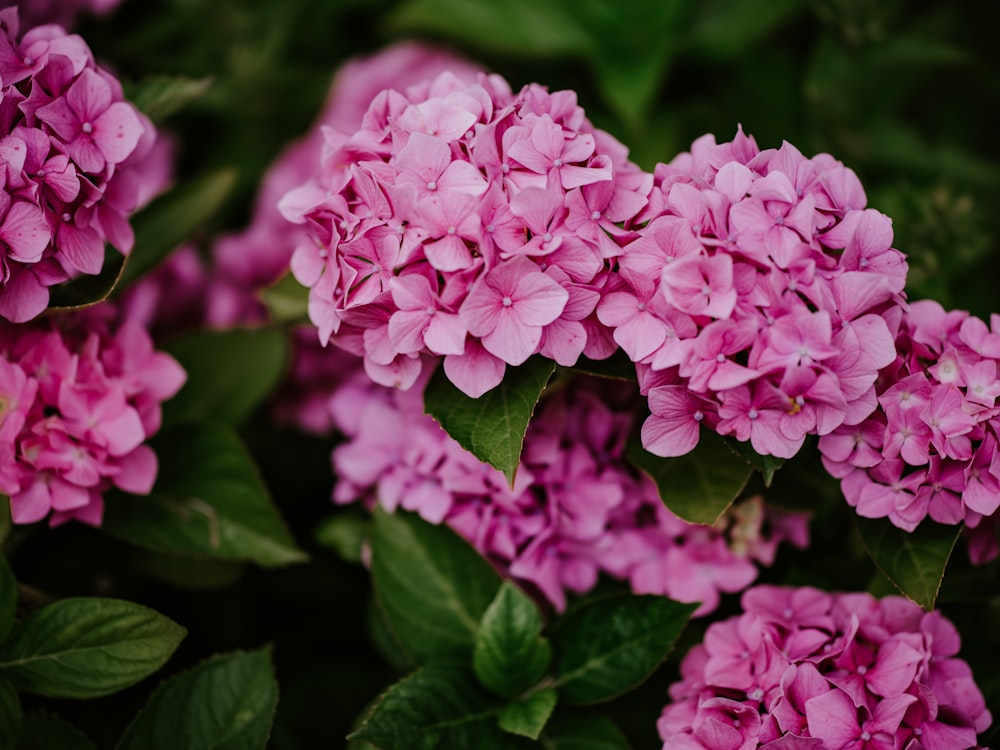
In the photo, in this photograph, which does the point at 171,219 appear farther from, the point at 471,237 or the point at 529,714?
the point at 529,714

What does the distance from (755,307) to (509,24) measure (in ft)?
3.14

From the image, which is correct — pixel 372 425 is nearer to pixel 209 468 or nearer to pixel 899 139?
pixel 209 468

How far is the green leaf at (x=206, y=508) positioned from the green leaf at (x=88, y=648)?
0.49ft

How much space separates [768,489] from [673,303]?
1.04 feet

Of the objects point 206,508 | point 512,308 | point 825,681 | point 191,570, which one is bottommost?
point 191,570

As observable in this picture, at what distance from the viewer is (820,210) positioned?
0.80 meters

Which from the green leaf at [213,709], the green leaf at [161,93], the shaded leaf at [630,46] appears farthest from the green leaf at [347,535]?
the shaded leaf at [630,46]

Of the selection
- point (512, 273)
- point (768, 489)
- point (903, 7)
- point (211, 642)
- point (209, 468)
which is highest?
point (512, 273)

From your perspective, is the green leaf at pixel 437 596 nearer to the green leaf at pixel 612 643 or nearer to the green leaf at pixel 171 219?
the green leaf at pixel 612 643

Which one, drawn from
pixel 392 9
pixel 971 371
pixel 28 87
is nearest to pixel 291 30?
pixel 392 9

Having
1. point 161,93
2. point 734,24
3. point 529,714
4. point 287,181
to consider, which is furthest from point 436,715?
point 734,24

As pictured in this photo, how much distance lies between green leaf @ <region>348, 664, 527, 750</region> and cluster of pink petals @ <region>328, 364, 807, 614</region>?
132mm

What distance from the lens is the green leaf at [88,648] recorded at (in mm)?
847

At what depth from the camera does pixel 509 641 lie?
36.3 inches
